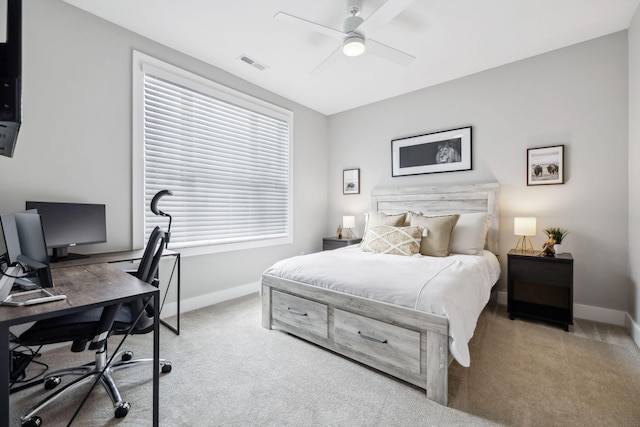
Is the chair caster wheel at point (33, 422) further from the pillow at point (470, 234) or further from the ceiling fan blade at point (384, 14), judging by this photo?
the pillow at point (470, 234)

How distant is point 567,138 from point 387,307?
9.05 ft

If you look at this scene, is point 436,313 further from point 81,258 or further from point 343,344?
point 81,258

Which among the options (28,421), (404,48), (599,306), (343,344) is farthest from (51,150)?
(599,306)

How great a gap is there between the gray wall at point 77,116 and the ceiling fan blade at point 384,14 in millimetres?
1988

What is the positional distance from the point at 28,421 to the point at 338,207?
4.04 metres

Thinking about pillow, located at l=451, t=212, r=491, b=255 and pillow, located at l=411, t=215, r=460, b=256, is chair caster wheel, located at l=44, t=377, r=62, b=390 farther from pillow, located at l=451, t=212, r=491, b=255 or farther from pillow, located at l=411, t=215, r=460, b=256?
pillow, located at l=451, t=212, r=491, b=255

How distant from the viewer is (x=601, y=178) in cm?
278

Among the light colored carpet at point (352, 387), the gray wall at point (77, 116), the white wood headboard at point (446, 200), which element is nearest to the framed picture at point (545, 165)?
the white wood headboard at point (446, 200)

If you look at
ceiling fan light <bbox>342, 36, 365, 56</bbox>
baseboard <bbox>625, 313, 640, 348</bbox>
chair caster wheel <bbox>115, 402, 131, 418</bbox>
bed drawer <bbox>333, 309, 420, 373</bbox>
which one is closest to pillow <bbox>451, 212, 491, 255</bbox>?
baseboard <bbox>625, 313, 640, 348</bbox>

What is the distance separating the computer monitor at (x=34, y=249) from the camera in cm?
118

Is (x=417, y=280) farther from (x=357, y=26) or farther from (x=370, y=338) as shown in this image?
(x=357, y=26)

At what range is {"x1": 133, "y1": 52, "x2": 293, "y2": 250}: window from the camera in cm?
282

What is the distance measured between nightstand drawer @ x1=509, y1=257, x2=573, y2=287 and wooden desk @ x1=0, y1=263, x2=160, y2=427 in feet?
10.1

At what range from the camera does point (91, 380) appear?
1.75m
